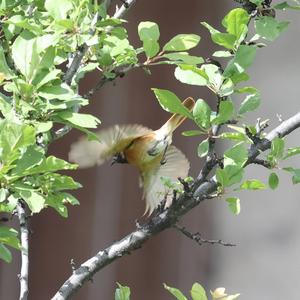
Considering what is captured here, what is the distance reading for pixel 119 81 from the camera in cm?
356

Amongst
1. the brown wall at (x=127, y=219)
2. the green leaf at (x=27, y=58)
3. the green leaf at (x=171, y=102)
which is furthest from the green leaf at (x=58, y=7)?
the brown wall at (x=127, y=219)

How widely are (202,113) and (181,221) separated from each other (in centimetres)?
195

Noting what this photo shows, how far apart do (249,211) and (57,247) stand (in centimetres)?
91

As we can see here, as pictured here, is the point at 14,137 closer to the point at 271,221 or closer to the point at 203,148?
the point at 203,148

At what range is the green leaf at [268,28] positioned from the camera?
4.69 ft

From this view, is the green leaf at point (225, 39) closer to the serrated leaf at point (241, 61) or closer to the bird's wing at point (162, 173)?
the serrated leaf at point (241, 61)

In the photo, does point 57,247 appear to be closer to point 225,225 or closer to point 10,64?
point 225,225

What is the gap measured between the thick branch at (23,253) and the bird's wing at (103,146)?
175 millimetres

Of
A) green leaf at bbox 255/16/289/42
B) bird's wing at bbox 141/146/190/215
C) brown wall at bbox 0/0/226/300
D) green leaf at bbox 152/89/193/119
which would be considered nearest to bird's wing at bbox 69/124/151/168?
bird's wing at bbox 141/146/190/215

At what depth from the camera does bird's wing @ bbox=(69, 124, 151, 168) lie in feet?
5.79

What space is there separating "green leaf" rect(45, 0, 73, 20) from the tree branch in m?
0.37

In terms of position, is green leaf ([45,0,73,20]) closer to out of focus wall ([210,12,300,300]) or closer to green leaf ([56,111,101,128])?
green leaf ([56,111,101,128])

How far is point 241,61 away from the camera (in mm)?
1413

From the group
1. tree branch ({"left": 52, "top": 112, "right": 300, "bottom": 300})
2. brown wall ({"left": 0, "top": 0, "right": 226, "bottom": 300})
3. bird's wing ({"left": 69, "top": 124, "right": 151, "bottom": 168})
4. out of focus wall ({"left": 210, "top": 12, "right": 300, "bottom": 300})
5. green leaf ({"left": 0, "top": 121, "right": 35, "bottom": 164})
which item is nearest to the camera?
green leaf ({"left": 0, "top": 121, "right": 35, "bottom": 164})
